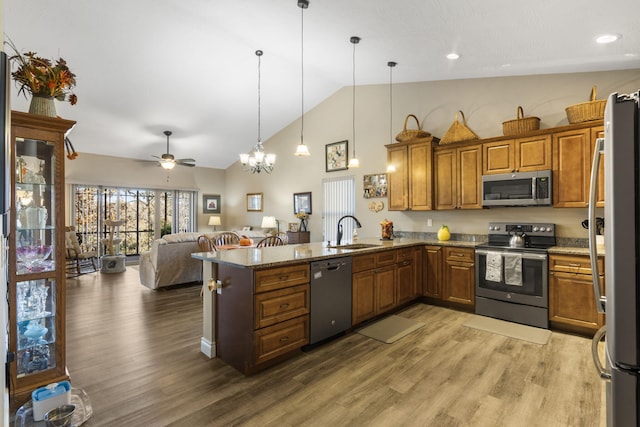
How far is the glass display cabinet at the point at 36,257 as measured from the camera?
2158mm

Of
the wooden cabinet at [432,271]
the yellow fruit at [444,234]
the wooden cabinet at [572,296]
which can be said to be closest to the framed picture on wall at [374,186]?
the yellow fruit at [444,234]

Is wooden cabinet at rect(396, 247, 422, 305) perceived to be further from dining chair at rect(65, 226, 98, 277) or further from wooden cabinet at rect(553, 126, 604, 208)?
dining chair at rect(65, 226, 98, 277)

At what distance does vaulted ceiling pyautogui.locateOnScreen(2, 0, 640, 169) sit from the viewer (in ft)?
9.43

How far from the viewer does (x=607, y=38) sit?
9.46ft

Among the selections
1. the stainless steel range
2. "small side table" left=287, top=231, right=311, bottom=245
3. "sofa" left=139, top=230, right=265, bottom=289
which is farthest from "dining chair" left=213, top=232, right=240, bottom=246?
the stainless steel range

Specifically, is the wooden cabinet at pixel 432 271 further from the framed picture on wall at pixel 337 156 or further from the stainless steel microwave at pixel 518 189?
the framed picture on wall at pixel 337 156

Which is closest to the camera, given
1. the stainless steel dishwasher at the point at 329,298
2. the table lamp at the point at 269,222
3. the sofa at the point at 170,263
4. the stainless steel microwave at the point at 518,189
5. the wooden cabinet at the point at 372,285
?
the stainless steel dishwasher at the point at 329,298

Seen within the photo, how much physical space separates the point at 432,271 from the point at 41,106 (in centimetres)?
452

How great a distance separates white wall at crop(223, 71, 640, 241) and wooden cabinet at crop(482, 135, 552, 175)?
374 millimetres

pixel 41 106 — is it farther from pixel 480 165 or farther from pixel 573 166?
pixel 573 166

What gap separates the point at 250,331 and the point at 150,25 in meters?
4.22

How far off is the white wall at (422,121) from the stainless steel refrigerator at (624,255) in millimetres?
3469

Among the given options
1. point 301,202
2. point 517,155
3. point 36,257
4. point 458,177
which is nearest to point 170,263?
point 301,202

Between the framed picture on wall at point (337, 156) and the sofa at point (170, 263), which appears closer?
the sofa at point (170, 263)
